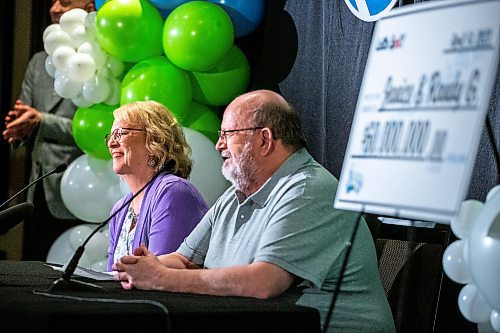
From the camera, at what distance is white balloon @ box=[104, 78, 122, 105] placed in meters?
4.34

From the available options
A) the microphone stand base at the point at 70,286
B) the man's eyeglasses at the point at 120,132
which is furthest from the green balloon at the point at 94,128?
the microphone stand base at the point at 70,286

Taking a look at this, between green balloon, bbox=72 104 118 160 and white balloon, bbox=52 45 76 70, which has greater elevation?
white balloon, bbox=52 45 76 70

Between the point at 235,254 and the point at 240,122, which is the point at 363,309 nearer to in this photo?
the point at 235,254

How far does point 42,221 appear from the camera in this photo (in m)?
5.54

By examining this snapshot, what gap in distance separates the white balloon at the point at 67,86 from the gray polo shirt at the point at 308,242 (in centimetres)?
183

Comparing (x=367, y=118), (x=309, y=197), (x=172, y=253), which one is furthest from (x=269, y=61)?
(x=367, y=118)

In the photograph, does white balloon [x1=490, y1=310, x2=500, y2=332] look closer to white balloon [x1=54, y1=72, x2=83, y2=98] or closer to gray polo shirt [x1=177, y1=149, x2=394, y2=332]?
gray polo shirt [x1=177, y1=149, x2=394, y2=332]

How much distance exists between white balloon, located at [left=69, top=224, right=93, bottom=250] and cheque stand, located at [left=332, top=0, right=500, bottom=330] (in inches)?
109

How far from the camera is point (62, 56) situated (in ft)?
14.5

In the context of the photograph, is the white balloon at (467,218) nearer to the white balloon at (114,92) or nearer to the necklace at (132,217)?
the necklace at (132,217)

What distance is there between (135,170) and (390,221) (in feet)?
3.11

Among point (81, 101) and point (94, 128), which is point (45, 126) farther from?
point (94, 128)

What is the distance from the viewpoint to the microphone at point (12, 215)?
8.66ft

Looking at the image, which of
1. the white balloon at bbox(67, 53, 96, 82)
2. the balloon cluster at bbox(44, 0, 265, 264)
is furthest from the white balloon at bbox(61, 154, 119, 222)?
the white balloon at bbox(67, 53, 96, 82)
